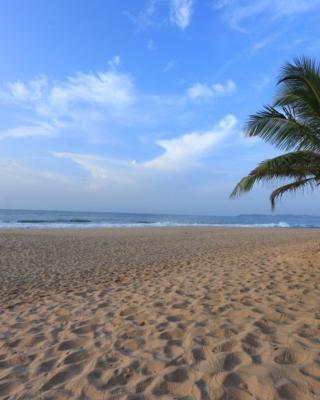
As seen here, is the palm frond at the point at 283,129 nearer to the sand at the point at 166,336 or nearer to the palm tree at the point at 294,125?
the palm tree at the point at 294,125

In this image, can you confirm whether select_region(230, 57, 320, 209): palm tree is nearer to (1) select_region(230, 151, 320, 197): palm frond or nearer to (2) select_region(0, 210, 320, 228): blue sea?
(1) select_region(230, 151, 320, 197): palm frond

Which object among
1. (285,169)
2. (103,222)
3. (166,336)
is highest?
(285,169)

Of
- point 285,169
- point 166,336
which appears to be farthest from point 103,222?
point 166,336

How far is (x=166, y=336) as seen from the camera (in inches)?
145

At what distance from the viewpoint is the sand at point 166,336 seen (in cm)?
261

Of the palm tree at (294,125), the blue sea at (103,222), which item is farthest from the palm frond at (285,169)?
the blue sea at (103,222)

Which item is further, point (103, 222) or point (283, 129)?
point (103, 222)

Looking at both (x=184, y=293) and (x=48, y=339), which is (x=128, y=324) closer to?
(x=48, y=339)

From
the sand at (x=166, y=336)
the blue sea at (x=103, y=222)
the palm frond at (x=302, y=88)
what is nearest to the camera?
the sand at (x=166, y=336)

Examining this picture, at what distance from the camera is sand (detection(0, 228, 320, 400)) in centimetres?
261

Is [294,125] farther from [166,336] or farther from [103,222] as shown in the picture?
[103,222]

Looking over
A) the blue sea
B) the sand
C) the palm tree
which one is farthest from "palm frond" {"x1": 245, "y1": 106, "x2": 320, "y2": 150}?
the blue sea

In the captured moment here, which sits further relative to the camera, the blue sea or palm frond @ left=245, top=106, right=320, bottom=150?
the blue sea

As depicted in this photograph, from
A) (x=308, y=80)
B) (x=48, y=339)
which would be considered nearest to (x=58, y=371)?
(x=48, y=339)
